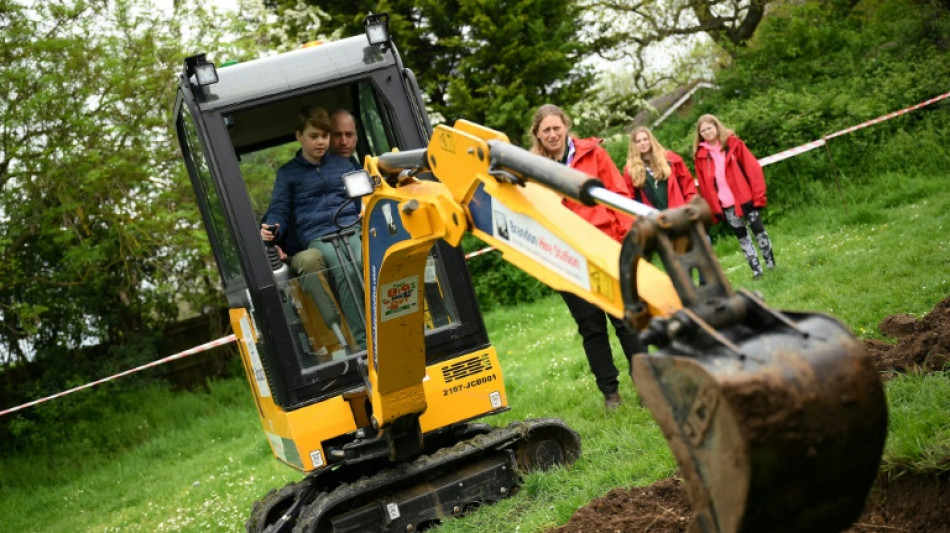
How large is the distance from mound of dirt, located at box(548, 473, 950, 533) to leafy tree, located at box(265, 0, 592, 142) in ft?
47.7

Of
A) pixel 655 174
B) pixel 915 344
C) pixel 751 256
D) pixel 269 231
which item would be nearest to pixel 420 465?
pixel 269 231

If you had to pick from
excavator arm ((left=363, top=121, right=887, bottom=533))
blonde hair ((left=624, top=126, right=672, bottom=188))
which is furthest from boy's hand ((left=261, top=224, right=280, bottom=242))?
blonde hair ((left=624, top=126, right=672, bottom=188))

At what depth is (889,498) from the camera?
3.99 metres

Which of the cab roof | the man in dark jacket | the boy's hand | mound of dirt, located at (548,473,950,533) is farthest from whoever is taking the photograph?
the man in dark jacket

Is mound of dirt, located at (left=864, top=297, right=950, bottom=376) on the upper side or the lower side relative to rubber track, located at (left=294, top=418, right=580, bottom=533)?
lower

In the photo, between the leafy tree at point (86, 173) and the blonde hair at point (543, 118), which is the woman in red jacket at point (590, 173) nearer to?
the blonde hair at point (543, 118)

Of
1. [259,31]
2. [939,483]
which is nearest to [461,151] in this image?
[939,483]

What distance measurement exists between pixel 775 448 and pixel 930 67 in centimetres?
1483

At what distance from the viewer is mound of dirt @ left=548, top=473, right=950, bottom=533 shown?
3.78 m

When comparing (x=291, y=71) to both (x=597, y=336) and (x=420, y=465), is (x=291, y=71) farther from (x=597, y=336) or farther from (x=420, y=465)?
(x=597, y=336)

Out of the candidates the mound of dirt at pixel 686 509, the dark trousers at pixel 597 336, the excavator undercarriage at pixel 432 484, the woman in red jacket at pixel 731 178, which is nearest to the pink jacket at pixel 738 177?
the woman in red jacket at pixel 731 178

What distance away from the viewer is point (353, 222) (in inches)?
241

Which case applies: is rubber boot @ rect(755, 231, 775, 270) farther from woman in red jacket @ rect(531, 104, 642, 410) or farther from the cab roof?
the cab roof

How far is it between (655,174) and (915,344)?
181 inches
